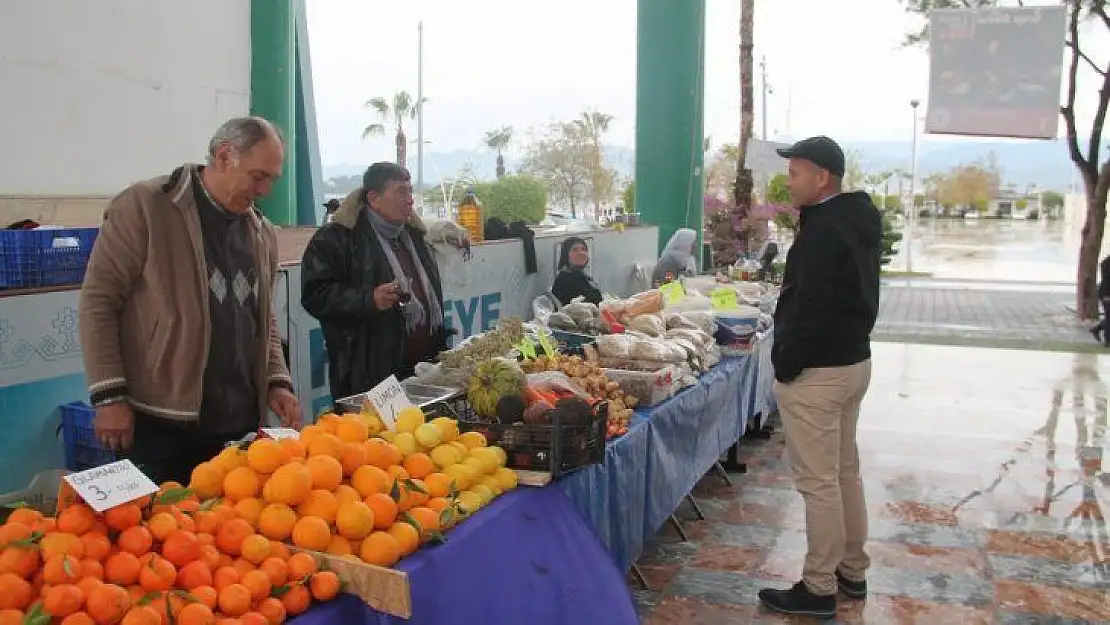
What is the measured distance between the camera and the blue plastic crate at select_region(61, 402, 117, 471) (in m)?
3.29

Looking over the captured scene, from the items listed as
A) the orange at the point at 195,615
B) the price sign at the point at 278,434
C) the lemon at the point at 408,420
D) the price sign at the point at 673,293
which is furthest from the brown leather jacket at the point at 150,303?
the price sign at the point at 673,293

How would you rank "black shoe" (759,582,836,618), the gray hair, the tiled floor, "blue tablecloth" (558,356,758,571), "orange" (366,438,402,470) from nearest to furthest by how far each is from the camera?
"orange" (366,438,402,470) → the gray hair → "blue tablecloth" (558,356,758,571) → "black shoe" (759,582,836,618) → the tiled floor

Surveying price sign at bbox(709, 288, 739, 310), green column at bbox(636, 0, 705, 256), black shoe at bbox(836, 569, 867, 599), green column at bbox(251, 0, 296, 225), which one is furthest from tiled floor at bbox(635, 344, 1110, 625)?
green column at bbox(251, 0, 296, 225)

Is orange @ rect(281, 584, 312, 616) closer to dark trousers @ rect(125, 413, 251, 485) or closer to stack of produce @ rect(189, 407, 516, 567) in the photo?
stack of produce @ rect(189, 407, 516, 567)

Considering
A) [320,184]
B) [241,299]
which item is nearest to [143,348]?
[241,299]

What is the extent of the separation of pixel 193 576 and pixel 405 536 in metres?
0.46

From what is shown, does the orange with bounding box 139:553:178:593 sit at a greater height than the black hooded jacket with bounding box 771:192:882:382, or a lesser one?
lesser

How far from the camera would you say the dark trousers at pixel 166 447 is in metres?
2.49

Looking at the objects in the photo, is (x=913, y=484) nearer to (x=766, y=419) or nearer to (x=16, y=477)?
(x=766, y=419)

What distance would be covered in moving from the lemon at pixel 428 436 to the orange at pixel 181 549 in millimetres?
789

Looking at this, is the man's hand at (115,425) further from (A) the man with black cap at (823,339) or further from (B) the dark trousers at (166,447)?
(A) the man with black cap at (823,339)

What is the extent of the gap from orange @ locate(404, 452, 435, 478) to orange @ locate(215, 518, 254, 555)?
0.53 meters

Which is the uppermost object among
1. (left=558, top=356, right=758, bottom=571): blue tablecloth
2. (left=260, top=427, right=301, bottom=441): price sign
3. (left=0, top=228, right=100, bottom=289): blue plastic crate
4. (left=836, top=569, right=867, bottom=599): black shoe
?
(left=0, top=228, right=100, bottom=289): blue plastic crate

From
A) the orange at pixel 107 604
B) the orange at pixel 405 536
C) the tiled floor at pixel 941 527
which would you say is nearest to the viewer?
the orange at pixel 107 604
